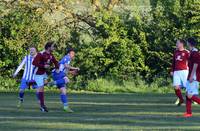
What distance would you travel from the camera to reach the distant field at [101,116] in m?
14.8

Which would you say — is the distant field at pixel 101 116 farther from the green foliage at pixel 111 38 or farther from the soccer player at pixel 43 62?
the green foliage at pixel 111 38

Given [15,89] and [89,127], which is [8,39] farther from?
[89,127]

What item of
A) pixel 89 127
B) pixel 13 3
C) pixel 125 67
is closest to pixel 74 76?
pixel 125 67

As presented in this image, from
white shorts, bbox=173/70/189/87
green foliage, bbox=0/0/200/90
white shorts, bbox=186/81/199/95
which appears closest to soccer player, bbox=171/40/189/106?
white shorts, bbox=173/70/189/87

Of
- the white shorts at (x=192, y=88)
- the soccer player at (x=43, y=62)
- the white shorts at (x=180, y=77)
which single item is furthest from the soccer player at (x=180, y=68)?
the soccer player at (x=43, y=62)

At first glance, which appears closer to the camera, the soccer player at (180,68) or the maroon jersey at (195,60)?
the maroon jersey at (195,60)

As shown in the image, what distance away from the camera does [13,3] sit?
3216 cm

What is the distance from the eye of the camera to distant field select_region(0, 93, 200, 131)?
14.8 metres

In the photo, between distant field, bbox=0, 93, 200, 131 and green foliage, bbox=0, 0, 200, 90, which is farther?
green foliage, bbox=0, 0, 200, 90

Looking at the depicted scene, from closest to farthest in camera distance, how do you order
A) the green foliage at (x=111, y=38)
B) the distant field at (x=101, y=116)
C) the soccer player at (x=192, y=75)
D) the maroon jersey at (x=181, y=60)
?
the distant field at (x=101, y=116) < the soccer player at (x=192, y=75) < the maroon jersey at (x=181, y=60) < the green foliage at (x=111, y=38)

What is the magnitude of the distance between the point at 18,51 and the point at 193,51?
584 inches

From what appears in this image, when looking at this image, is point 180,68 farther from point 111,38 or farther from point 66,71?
point 111,38

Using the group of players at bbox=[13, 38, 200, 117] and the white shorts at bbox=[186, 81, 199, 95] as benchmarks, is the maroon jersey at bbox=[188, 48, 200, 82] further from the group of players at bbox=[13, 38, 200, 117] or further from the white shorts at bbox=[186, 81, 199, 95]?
the white shorts at bbox=[186, 81, 199, 95]

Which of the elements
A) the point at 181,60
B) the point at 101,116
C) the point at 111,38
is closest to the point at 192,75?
the point at 101,116
